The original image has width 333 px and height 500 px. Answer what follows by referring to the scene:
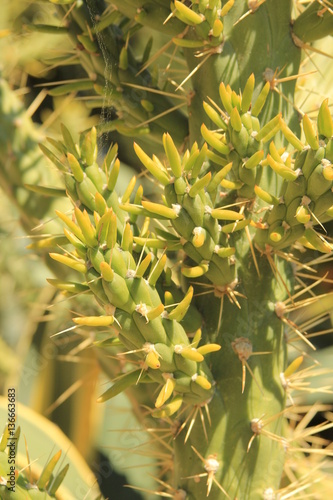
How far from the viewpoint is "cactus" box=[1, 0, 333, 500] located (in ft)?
1.91

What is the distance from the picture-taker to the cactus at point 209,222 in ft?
1.91

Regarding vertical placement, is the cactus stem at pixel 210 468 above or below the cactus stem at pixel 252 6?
below

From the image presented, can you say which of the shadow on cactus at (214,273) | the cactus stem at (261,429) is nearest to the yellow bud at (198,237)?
the shadow on cactus at (214,273)

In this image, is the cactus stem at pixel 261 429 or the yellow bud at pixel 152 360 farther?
the cactus stem at pixel 261 429

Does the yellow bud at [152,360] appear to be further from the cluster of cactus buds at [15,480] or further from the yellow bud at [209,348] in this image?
the cluster of cactus buds at [15,480]

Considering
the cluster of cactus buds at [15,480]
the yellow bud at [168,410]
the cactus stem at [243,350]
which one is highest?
the cactus stem at [243,350]

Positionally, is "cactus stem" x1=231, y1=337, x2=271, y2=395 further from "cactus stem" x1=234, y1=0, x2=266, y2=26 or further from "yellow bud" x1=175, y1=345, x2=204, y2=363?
"cactus stem" x1=234, y1=0, x2=266, y2=26

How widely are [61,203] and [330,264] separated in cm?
77

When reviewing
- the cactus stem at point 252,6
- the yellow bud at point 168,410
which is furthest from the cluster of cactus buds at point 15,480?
the cactus stem at point 252,6

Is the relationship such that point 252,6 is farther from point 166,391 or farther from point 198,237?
point 166,391

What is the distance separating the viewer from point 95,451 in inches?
47.3

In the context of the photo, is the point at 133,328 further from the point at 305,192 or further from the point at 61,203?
the point at 61,203

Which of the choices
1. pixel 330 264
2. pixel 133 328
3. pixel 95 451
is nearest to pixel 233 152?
pixel 133 328

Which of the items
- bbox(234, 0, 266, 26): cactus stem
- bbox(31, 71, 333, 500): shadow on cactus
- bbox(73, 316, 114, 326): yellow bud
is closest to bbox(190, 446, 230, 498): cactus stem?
bbox(31, 71, 333, 500): shadow on cactus
